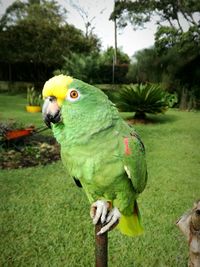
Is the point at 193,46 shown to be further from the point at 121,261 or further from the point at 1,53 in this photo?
the point at 121,261

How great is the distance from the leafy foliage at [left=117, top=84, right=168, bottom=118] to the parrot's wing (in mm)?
3543

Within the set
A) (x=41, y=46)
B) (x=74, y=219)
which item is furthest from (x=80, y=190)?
(x=41, y=46)

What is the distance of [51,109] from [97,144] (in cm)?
14

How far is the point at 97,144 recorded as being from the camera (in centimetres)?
74

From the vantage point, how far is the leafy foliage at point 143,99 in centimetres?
431

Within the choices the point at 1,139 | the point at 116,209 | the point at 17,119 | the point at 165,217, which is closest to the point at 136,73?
the point at 17,119

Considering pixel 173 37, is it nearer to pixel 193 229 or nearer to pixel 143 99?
pixel 143 99

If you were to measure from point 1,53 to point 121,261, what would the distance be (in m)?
8.25

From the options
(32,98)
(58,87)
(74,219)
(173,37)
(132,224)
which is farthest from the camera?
(173,37)

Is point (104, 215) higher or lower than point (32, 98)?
lower

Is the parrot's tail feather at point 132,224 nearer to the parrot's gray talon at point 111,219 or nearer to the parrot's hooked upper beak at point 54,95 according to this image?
the parrot's gray talon at point 111,219

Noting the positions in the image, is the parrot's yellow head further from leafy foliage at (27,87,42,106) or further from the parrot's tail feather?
leafy foliage at (27,87,42,106)

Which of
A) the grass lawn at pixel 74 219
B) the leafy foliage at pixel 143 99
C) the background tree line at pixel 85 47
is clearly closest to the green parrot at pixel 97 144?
the grass lawn at pixel 74 219

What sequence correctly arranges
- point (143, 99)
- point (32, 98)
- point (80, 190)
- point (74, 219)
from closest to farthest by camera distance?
point (74, 219), point (80, 190), point (143, 99), point (32, 98)
